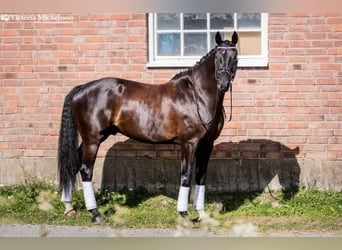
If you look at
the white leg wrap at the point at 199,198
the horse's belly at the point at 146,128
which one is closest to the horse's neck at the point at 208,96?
the horse's belly at the point at 146,128

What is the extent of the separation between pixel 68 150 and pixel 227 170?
7.72 feet

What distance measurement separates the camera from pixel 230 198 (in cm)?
699

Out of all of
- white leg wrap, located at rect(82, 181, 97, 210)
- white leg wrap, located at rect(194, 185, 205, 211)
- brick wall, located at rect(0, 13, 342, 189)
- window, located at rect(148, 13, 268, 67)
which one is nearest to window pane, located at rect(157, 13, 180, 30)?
window, located at rect(148, 13, 268, 67)

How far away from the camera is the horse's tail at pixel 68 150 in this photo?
19.7 ft

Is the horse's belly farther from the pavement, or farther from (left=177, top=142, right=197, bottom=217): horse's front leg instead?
the pavement

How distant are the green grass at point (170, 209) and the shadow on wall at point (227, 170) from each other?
137 millimetres

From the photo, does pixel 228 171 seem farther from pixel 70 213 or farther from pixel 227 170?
pixel 70 213

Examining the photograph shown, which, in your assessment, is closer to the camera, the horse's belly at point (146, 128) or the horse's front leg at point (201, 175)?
the horse's belly at point (146, 128)

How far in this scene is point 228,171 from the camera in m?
7.22

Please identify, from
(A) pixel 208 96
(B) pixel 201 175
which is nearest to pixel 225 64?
(A) pixel 208 96

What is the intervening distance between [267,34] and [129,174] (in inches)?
108

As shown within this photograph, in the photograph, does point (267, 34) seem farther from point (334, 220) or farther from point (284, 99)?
point (334, 220)

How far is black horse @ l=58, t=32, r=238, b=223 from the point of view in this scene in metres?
5.72

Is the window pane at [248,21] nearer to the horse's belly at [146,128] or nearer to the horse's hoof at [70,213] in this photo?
the horse's belly at [146,128]
